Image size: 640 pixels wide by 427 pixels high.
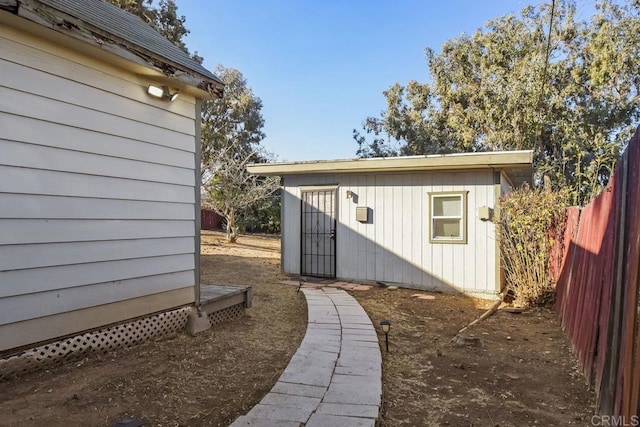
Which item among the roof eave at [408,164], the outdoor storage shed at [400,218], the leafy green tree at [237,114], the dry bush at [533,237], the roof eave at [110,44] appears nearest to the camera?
the roof eave at [110,44]

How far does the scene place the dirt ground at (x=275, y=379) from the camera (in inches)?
101

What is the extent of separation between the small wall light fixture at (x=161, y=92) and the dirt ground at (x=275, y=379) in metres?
2.37

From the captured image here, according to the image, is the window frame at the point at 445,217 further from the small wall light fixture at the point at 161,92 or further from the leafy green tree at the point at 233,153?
the small wall light fixture at the point at 161,92

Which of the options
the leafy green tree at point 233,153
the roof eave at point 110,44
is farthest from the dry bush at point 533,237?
the leafy green tree at point 233,153

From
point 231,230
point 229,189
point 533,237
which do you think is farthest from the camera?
point 231,230

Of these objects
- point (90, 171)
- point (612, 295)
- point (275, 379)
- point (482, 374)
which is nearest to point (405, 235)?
point (482, 374)

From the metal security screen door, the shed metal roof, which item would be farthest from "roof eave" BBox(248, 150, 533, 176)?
the metal security screen door

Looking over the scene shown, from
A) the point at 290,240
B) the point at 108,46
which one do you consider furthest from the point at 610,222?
the point at 290,240

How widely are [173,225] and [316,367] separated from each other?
2.04 meters

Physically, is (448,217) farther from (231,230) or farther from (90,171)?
(231,230)

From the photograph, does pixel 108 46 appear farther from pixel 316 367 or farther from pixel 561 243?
pixel 561 243

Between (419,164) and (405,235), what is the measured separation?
1362 millimetres

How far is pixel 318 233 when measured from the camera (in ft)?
27.7

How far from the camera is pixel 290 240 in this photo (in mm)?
8688
